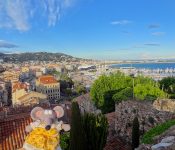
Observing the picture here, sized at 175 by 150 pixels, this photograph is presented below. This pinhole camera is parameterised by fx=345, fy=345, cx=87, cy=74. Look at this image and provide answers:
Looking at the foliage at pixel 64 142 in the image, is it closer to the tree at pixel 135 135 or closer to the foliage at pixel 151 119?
the tree at pixel 135 135

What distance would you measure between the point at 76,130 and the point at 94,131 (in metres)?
3.57

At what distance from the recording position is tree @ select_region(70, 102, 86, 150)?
11.8 metres

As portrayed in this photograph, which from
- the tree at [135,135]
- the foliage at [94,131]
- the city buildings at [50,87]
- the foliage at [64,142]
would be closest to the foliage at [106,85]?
the tree at [135,135]

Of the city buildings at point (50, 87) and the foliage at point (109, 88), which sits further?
the city buildings at point (50, 87)

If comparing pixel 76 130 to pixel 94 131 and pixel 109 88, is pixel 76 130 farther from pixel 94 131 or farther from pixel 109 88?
pixel 109 88

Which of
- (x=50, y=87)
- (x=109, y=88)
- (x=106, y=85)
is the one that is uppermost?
(x=106, y=85)

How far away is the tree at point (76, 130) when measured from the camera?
38.7 ft

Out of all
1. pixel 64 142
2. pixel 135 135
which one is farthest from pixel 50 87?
pixel 64 142

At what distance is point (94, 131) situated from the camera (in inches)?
602

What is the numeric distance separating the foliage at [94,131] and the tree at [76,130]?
3157 millimetres

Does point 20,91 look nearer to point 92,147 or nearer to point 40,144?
point 92,147

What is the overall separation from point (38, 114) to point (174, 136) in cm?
309

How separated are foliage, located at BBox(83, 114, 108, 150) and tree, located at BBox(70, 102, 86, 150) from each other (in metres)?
3.16

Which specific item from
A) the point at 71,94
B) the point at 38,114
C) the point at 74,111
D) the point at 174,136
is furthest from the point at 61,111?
the point at 71,94
